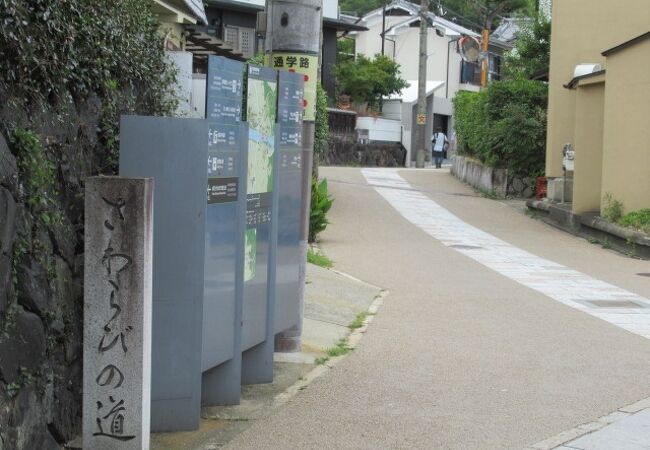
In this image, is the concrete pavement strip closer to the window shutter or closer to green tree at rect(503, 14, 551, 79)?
green tree at rect(503, 14, 551, 79)

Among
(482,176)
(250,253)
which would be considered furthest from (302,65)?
(482,176)

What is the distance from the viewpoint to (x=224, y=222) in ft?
22.5

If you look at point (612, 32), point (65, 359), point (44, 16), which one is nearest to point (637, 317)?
point (65, 359)

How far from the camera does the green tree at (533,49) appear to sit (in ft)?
105

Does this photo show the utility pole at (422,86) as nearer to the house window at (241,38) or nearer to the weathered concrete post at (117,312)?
the house window at (241,38)

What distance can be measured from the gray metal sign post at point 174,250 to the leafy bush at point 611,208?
13.8m

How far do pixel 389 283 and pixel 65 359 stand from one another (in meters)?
8.35

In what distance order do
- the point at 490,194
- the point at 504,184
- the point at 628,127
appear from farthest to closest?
the point at 490,194
the point at 504,184
the point at 628,127

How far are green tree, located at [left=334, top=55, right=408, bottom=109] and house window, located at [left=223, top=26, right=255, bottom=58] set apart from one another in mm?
10628

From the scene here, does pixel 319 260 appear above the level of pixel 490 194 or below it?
below

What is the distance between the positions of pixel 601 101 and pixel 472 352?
13.4 meters

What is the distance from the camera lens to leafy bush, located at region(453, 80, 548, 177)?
28.7 m

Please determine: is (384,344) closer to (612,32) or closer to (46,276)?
(46,276)

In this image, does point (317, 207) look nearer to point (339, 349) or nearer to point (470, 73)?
point (339, 349)
